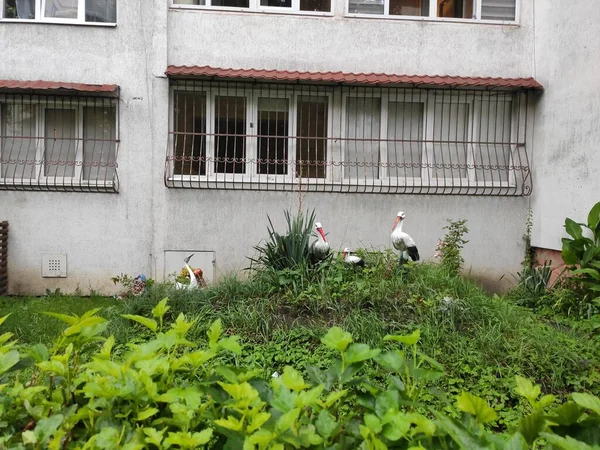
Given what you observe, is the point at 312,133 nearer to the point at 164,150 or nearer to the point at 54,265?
the point at 164,150

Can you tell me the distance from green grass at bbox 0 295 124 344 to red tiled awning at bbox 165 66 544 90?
3503 millimetres

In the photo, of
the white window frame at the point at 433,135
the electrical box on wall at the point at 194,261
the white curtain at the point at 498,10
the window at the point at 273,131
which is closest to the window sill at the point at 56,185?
the electrical box on wall at the point at 194,261

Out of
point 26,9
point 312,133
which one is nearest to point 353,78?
point 312,133

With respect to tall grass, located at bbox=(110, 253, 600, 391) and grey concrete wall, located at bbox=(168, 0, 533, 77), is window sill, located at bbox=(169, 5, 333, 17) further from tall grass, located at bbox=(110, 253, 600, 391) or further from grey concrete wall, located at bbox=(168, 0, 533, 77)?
tall grass, located at bbox=(110, 253, 600, 391)

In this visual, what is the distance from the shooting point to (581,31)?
657 cm

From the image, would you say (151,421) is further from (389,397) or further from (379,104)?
(379,104)

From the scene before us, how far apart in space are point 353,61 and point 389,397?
712 centimetres

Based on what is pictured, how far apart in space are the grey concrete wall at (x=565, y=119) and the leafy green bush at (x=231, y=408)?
626cm

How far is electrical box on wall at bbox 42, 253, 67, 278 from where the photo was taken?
283 inches

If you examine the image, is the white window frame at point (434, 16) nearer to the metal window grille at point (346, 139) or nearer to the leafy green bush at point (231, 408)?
the metal window grille at point (346, 139)

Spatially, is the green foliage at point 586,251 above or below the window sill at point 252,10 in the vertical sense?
below

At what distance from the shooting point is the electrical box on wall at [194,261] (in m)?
7.31

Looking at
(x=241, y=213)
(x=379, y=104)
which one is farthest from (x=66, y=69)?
(x=379, y=104)

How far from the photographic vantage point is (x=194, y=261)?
24.0 feet
